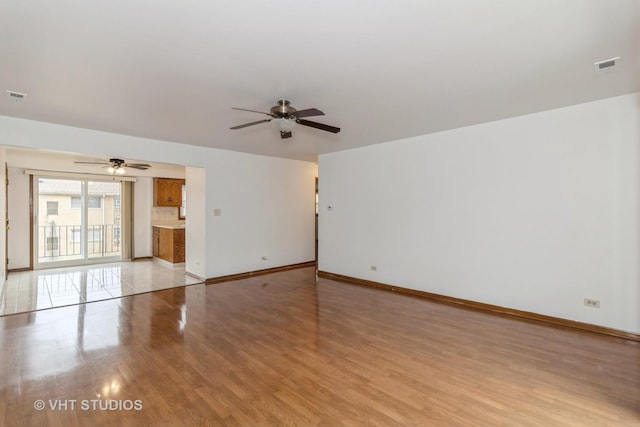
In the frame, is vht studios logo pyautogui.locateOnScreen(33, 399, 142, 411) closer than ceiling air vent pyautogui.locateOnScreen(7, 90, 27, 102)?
Yes

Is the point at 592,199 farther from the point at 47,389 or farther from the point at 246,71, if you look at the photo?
the point at 47,389

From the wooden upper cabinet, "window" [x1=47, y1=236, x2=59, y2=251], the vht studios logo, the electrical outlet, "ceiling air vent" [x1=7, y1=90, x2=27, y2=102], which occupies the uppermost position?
"ceiling air vent" [x1=7, y1=90, x2=27, y2=102]

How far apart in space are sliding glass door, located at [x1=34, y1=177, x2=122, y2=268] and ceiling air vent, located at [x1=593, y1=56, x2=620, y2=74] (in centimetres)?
890

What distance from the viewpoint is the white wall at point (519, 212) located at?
3.24 meters

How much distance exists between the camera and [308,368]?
101 inches

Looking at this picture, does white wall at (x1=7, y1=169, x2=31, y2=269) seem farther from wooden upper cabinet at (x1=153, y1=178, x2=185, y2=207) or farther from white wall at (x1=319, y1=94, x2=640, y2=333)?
white wall at (x1=319, y1=94, x2=640, y2=333)

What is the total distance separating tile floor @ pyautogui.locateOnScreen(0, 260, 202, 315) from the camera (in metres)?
4.36

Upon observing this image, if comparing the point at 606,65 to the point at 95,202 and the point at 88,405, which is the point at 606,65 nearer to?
the point at 88,405

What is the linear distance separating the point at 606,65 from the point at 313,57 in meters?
2.37

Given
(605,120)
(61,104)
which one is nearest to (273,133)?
(61,104)

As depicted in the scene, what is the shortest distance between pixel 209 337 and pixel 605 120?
4788 millimetres

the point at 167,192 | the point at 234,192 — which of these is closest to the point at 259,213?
the point at 234,192

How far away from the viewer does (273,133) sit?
15.1 feet

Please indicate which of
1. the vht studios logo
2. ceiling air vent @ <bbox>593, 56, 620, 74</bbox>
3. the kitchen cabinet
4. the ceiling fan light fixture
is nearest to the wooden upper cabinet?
the kitchen cabinet
